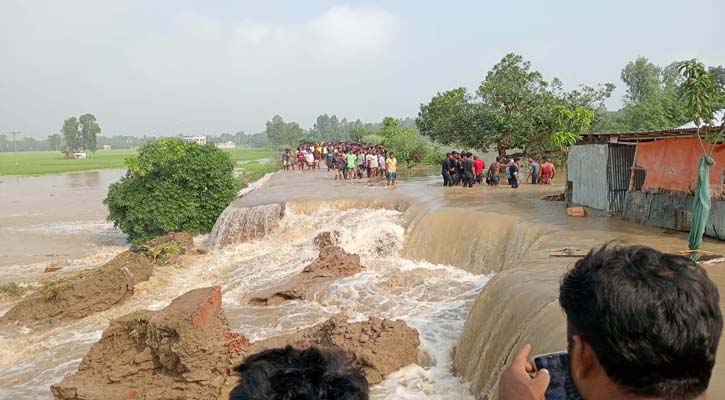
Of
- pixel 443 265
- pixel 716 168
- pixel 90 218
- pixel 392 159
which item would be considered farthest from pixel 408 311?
pixel 90 218

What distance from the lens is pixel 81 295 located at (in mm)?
10992

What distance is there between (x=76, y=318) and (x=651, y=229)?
413 inches

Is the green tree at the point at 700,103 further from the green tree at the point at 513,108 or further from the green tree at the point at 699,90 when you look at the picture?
the green tree at the point at 513,108

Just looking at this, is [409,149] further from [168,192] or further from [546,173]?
[168,192]

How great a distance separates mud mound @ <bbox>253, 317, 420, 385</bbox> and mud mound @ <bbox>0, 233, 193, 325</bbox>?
4836 millimetres

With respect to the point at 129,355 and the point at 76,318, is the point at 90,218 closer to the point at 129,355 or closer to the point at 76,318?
the point at 76,318

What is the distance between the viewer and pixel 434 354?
7.86 metres

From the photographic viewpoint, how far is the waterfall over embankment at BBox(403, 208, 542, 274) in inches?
431

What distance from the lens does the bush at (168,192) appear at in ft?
58.1

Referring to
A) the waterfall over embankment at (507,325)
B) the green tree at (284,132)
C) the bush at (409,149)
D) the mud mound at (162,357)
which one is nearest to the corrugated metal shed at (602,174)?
the waterfall over embankment at (507,325)

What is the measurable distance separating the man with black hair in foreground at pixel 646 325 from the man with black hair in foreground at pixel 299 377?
56 centimetres

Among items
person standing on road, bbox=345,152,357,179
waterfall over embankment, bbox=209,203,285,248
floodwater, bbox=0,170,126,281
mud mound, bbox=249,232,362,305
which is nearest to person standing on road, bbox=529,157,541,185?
person standing on road, bbox=345,152,357,179

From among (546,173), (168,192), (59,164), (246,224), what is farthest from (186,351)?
(59,164)

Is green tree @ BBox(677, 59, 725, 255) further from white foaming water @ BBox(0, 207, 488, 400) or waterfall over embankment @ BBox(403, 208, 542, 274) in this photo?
white foaming water @ BBox(0, 207, 488, 400)
